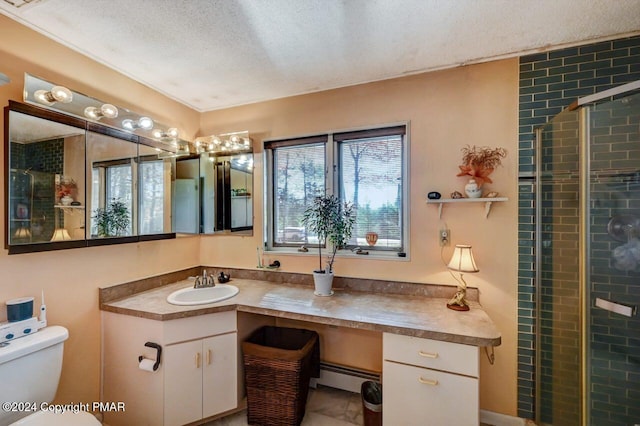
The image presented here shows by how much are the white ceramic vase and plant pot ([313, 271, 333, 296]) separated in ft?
3.65

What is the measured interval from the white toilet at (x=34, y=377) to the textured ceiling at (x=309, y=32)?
5.65ft

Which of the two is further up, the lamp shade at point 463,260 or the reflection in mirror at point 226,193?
the reflection in mirror at point 226,193

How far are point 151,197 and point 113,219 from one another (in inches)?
13.5

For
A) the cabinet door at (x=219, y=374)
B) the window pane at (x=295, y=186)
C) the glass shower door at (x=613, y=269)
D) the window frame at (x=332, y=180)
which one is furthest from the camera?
the window pane at (x=295, y=186)

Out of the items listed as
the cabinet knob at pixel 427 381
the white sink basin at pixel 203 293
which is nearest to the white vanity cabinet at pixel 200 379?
the white sink basin at pixel 203 293

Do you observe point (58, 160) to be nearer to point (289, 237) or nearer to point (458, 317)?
point (289, 237)

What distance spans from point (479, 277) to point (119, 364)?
250cm

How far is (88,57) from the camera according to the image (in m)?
1.76

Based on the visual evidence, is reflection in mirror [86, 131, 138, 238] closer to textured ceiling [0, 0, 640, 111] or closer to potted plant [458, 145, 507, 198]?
textured ceiling [0, 0, 640, 111]

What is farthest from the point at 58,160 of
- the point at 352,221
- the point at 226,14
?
the point at 352,221

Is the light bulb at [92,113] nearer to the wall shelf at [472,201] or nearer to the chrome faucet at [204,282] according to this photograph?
the chrome faucet at [204,282]

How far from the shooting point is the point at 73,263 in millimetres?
1679

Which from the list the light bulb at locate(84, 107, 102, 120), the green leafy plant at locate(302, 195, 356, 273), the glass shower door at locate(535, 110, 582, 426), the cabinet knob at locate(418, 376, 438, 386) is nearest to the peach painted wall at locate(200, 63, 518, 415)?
the glass shower door at locate(535, 110, 582, 426)

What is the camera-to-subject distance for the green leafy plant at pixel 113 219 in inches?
69.6
